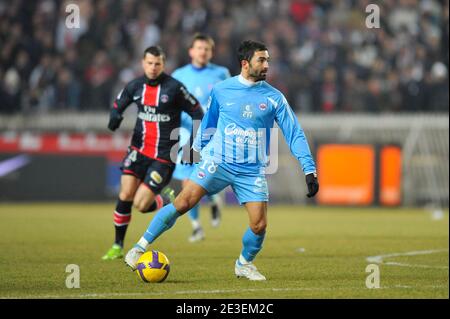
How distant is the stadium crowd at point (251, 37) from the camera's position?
2208cm

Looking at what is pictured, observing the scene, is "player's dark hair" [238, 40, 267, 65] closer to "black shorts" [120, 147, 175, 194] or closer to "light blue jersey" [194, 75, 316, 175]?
"light blue jersey" [194, 75, 316, 175]

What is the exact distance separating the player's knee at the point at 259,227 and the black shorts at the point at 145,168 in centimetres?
249

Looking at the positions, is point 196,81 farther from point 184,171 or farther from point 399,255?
point 399,255

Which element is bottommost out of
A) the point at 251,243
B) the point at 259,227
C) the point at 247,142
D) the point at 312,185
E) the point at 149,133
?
the point at 251,243

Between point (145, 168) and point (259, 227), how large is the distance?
8.84ft

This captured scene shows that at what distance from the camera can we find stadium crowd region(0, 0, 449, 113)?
22.1 m

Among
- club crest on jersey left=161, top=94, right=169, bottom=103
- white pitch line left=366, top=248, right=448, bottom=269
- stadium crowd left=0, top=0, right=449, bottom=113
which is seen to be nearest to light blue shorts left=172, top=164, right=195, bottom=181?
club crest on jersey left=161, top=94, right=169, bottom=103

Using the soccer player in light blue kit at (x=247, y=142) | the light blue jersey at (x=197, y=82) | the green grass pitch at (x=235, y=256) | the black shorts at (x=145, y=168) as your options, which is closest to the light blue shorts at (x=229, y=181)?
the soccer player in light blue kit at (x=247, y=142)

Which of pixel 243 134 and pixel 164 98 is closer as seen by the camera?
pixel 243 134

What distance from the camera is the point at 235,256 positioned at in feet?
37.7

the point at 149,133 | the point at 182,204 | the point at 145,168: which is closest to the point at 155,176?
the point at 145,168

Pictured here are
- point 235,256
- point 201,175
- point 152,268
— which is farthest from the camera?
point 235,256

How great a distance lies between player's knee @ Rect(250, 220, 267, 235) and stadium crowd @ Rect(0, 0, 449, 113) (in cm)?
1275

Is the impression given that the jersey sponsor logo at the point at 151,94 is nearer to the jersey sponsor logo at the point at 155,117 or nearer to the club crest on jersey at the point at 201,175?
the jersey sponsor logo at the point at 155,117
